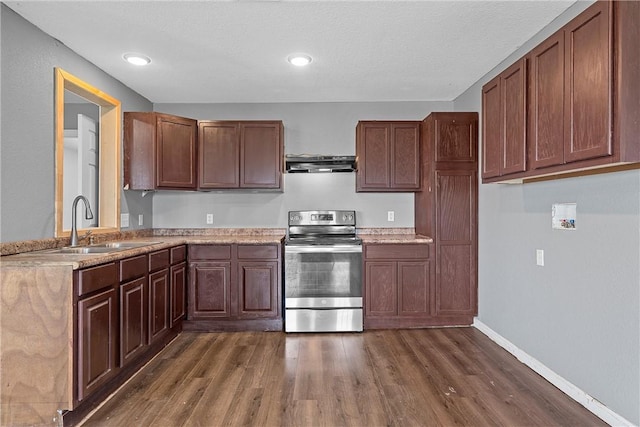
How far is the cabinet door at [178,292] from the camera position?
10.8 feet

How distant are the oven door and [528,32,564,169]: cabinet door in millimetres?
1802

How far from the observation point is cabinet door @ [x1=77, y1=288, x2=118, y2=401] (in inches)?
79.4

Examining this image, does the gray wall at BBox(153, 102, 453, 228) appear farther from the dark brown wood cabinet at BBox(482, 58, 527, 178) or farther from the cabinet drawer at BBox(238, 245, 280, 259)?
the dark brown wood cabinet at BBox(482, 58, 527, 178)

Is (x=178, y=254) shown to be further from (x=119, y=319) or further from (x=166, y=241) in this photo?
(x=119, y=319)

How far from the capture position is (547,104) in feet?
7.04

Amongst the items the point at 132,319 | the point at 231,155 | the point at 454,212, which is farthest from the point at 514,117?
the point at 132,319

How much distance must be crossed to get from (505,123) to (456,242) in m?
1.36

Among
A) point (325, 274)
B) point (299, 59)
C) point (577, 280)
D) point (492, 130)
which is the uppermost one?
point (299, 59)

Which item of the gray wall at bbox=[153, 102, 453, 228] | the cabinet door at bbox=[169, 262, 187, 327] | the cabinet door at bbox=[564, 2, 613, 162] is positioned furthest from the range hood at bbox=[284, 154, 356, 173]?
the cabinet door at bbox=[564, 2, 613, 162]

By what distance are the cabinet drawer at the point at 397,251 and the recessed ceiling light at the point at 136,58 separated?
2.51 metres

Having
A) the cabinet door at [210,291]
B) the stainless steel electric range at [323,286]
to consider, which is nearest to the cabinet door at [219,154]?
the cabinet door at [210,291]

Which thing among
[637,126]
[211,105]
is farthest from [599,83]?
[211,105]

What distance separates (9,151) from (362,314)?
9.73 feet

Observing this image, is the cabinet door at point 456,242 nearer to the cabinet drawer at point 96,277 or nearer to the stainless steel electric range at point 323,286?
the stainless steel electric range at point 323,286
